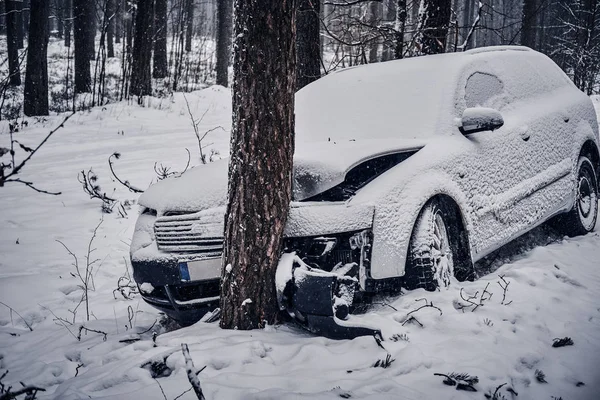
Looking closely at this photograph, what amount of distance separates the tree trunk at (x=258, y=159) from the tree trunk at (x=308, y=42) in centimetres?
433

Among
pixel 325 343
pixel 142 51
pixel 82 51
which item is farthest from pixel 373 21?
pixel 82 51

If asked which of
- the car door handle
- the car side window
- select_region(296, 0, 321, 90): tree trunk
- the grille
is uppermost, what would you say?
select_region(296, 0, 321, 90): tree trunk

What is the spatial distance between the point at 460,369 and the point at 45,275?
369 centimetres

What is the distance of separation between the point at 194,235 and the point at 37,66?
1047cm

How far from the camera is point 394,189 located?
298cm

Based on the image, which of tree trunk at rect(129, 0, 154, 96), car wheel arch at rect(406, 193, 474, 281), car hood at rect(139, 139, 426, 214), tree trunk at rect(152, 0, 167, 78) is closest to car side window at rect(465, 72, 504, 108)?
car hood at rect(139, 139, 426, 214)

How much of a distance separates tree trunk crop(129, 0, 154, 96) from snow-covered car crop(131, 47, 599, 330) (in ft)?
28.2

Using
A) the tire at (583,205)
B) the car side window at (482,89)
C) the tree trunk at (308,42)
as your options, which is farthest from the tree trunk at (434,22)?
the tire at (583,205)

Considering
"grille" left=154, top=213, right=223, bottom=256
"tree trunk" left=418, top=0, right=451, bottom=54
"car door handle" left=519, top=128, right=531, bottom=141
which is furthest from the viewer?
"tree trunk" left=418, top=0, right=451, bottom=54

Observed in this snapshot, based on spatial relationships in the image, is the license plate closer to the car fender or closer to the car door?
the car fender

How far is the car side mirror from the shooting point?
3453mm

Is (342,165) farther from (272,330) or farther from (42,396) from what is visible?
(42,396)

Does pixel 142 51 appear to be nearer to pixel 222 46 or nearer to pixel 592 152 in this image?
pixel 222 46

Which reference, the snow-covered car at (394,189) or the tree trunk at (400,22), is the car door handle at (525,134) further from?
the tree trunk at (400,22)
